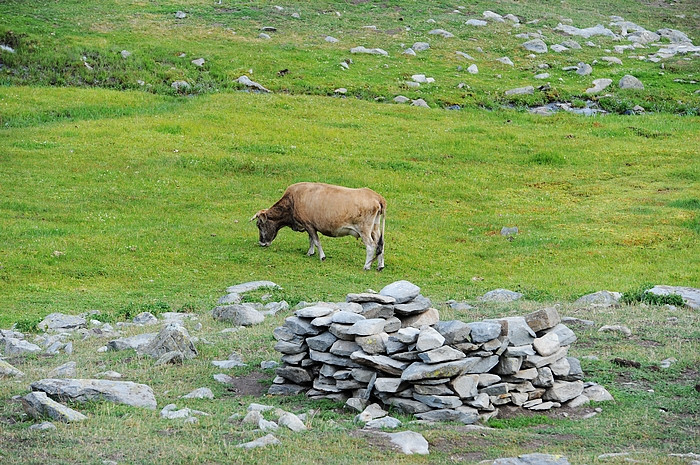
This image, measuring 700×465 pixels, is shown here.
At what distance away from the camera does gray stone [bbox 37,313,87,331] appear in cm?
1892

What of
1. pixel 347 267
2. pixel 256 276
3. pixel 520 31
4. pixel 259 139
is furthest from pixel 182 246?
pixel 520 31

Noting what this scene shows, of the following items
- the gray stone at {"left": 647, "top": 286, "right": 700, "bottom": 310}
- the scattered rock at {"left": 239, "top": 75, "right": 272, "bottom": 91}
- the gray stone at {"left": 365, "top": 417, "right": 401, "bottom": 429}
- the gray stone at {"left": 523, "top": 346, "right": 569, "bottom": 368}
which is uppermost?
the gray stone at {"left": 523, "top": 346, "right": 569, "bottom": 368}

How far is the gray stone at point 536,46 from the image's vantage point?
59.6 m

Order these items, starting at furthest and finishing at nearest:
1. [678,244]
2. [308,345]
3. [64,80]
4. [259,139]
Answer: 1. [64,80]
2. [259,139]
3. [678,244]
4. [308,345]

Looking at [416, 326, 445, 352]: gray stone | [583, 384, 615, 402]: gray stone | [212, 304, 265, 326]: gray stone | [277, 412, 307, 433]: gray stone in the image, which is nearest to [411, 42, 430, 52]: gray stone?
[212, 304, 265, 326]: gray stone

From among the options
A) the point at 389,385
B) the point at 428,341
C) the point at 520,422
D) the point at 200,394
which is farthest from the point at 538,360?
the point at 200,394

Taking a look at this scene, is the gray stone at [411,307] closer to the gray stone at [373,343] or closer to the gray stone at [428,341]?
the gray stone at [373,343]

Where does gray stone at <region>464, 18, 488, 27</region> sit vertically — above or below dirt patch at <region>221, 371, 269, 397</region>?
below

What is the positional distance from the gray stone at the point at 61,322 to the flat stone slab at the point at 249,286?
4.15 meters

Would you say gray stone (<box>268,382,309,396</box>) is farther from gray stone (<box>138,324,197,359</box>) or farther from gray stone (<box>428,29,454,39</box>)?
gray stone (<box>428,29,454,39</box>)

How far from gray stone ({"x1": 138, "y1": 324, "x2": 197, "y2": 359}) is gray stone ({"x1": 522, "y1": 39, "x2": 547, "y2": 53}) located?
4795cm

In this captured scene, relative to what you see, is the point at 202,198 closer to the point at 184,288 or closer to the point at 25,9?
the point at 184,288

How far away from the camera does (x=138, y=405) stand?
12656mm

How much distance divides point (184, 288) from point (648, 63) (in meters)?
42.6
